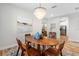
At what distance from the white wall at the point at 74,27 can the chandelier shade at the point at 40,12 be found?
1.22 feet

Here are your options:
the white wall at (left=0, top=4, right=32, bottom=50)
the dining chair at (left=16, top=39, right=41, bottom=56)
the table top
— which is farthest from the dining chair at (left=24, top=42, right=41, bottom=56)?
the white wall at (left=0, top=4, right=32, bottom=50)

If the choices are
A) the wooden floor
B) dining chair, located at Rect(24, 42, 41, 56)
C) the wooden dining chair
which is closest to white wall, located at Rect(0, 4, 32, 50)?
the wooden floor

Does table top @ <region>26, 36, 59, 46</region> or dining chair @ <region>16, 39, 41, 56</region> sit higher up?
table top @ <region>26, 36, 59, 46</region>

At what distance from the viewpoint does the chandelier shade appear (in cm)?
139

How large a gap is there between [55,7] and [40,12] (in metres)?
A: 0.24

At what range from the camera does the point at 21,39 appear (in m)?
1.40

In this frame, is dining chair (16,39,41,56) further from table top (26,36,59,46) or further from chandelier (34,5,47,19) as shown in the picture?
chandelier (34,5,47,19)

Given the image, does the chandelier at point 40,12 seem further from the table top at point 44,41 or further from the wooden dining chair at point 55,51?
the wooden dining chair at point 55,51

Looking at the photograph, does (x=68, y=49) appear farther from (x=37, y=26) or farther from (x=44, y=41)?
(x=37, y=26)

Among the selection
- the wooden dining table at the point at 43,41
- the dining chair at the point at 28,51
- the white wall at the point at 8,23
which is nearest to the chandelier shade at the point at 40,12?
the white wall at the point at 8,23

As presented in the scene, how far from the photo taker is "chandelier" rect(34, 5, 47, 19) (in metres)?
1.39

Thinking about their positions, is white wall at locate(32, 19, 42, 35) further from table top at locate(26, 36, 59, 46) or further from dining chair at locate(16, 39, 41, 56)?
dining chair at locate(16, 39, 41, 56)

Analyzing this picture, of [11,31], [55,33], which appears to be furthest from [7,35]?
[55,33]

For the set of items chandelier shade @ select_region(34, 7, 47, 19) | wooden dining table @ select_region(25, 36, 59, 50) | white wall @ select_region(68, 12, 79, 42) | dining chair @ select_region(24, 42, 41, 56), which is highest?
chandelier shade @ select_region(34, 7, 47, 19)
